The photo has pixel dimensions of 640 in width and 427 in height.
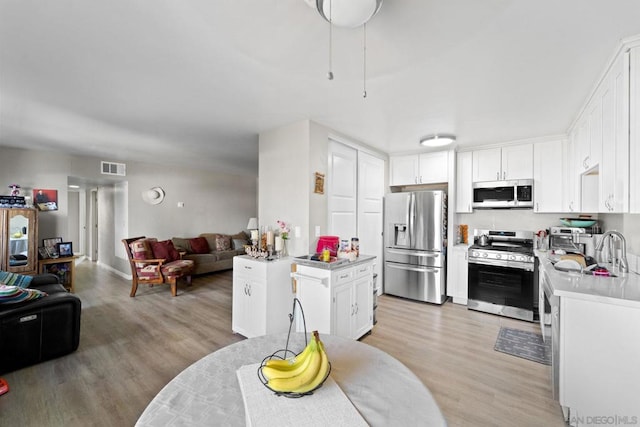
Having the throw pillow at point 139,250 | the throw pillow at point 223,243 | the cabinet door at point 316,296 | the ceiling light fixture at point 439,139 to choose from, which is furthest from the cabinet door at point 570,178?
the throw pillow at point 223,243

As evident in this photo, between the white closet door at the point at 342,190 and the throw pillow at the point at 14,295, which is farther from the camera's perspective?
the white closet door at the point at 342,190

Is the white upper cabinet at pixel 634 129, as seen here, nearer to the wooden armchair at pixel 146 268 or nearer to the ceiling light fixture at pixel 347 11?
the ceiling light fixture at pixel 347 11

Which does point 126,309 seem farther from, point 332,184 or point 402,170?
point 402,170

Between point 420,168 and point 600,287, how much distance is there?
2.98m

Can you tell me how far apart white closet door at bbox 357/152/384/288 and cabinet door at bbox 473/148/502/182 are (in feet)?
4.64

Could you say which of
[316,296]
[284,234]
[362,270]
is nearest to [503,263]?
[362,270]

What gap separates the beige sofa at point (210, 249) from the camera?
597 centimetres

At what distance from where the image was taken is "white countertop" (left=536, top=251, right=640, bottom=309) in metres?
1.61

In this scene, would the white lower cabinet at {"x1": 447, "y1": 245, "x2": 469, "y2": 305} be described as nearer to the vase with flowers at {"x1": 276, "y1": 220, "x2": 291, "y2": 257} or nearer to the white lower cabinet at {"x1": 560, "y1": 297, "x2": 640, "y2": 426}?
the white lower cabinet at {"x1": 560, "y1": 297, "x2": 640, "y2": 426}

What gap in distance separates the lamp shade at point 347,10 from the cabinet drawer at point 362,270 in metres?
2.23

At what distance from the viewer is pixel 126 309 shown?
12.8 feet

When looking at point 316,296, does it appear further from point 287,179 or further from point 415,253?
point 415,253

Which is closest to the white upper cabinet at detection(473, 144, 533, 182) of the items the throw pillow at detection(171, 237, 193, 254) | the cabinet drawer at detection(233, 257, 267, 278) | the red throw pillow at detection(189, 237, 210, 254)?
the cabinet drawer at detection(233, 257, 267, 278)

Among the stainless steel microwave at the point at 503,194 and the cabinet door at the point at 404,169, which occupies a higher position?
the cabinet door at the point at 404,169
